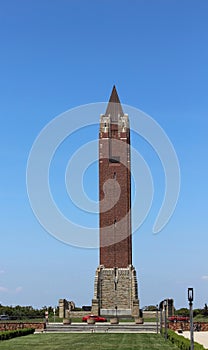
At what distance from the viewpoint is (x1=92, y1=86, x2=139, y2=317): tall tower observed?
6638cm

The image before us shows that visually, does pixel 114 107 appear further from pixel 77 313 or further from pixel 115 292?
pixel 77 313

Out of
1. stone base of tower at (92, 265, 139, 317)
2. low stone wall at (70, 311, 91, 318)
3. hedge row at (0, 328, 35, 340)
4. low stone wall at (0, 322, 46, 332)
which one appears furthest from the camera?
stone base of tower at (92, 265, 139, 317)

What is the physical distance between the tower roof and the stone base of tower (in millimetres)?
17905

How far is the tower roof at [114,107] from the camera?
72.8m

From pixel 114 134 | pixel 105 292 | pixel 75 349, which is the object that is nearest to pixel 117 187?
pixel 114 134

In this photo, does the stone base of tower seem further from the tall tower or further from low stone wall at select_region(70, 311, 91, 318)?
low stone wall at select_region(70, 311, 91, 318)

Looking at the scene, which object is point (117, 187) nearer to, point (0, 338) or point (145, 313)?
point (145, 313)

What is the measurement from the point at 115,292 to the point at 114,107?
22004 millimetres

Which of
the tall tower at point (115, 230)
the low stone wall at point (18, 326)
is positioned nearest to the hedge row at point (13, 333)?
the low stone wall at point (18, 326)

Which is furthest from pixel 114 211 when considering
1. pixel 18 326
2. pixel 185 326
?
pixel 18 326

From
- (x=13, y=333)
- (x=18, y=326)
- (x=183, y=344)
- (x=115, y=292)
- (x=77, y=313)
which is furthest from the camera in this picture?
(x=115, y=292)

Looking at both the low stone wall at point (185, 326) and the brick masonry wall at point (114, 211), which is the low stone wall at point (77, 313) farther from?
the low stone wall at point (185, 326)

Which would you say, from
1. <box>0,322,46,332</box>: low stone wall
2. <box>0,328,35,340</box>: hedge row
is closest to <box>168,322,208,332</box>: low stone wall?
<box>0,322,46,332</box>: low stone wall

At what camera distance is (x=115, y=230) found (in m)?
68.1
